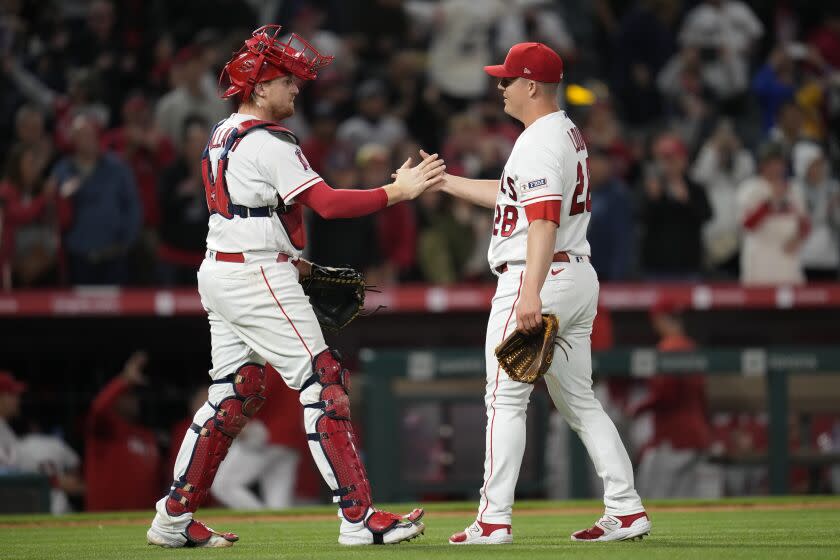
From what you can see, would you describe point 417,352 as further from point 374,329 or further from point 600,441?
point 600,441

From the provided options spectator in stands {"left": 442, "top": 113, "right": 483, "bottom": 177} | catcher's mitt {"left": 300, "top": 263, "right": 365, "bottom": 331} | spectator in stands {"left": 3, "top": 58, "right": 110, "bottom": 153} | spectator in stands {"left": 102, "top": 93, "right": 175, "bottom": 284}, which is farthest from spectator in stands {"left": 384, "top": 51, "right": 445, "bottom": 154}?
catcher's mitt {"left": 300, "top": 263, "right": 365, "bottom": 331}

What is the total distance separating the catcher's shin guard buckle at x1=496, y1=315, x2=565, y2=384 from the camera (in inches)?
219

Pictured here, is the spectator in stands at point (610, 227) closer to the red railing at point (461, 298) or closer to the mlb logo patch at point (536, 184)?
the red railing at point (461, 298)

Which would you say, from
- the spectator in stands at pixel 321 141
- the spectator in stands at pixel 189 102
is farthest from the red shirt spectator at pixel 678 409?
the spectator in stands at pixel 189 102

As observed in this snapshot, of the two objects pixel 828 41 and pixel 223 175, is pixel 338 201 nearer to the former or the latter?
pixel 223 175

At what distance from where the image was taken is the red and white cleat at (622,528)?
5.82 meters

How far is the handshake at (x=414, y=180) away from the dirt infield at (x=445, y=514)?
9.81ft

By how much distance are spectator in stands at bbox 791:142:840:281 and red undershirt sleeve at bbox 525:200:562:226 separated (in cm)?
730

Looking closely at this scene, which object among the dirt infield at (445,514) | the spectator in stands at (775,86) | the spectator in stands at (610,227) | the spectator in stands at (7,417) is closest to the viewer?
the dirt infield at (445,514)

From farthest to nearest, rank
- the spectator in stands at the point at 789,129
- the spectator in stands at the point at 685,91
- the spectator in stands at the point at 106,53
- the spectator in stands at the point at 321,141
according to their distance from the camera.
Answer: the spectator in stands at the point at 685,91 < the spectator in stands at the point at 106,53 < the spectator in stands at the point at 789,129 < the spectator in stands at the point at 321,141

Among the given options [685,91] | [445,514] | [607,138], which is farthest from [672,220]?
[445,514]

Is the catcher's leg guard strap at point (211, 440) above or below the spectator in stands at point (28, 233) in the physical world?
below

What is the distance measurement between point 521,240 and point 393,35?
9.80 metres

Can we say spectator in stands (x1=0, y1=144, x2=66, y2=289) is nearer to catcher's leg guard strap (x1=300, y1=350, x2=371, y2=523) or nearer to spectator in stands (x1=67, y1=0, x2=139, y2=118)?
spectator in stands (x1=67, y1=0, x2=139, y2=118)
